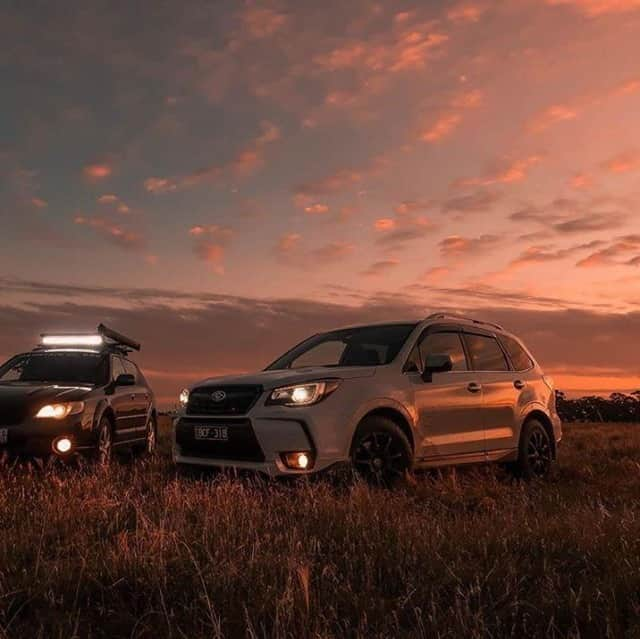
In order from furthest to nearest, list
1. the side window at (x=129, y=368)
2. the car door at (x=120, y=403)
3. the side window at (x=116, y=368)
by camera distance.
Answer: the side window at (x=129, y=368)
the side window at (x=116, y=368)
the car door at (x=120, y=403)

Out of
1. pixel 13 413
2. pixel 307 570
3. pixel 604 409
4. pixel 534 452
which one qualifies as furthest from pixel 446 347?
pixel 604 409

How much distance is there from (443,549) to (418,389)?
3.66 metres

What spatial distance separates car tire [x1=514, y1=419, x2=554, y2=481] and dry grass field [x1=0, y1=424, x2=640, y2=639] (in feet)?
10.3

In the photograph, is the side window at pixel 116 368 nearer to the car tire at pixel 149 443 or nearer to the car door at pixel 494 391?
the car tire at pixel 149 443

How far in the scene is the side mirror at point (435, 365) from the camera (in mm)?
8438

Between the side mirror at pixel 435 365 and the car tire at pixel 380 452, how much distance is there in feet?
2.57

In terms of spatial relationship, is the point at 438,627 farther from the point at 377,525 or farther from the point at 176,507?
the point at 176,507

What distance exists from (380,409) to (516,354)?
3.29m

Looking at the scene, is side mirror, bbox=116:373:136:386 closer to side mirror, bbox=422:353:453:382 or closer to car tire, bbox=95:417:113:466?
car tire, bbox=95:417:113:466

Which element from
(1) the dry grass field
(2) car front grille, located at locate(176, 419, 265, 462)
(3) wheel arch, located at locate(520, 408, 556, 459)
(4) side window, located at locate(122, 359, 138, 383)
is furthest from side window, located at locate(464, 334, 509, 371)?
(4) side window, located at locate(122, 359, 138, 383)

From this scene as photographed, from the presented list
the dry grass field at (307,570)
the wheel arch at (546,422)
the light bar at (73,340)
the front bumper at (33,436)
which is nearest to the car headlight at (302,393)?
the dry grass field at (307,570)

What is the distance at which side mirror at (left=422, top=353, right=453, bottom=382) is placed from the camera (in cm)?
844

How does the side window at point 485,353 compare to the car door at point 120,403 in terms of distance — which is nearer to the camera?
the side window at point 485,353

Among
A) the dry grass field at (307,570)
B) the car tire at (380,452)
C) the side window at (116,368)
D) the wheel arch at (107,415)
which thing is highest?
the side window at (116,368)
